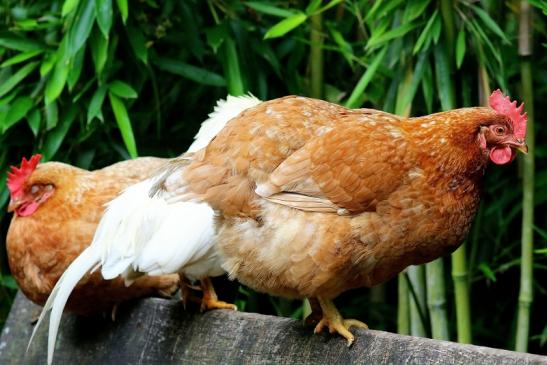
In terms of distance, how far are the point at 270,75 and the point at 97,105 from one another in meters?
0.73

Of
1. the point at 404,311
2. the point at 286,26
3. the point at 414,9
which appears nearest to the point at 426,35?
the point at 414,9

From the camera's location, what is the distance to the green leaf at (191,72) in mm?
3914

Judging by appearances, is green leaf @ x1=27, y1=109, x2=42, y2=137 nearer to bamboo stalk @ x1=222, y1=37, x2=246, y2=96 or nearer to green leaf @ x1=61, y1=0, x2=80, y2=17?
green leaf @ x1=61, y1=0, x2=80, y2=17

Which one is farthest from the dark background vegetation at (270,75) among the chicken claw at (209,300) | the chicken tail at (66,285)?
the chicken tail at (66,285)

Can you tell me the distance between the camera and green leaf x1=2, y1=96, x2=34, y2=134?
380cm

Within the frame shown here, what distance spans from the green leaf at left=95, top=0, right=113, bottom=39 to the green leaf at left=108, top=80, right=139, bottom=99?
0.27 m

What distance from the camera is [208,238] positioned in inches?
102

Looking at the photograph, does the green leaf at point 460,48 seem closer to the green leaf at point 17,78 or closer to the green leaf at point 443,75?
the green leaf at point 443,75

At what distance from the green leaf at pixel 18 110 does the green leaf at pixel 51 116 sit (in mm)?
65

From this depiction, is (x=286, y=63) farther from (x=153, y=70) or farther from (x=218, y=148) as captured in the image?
(x=218, y=148)

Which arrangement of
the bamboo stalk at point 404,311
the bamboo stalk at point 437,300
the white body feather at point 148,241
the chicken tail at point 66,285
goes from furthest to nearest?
the bamboo stalk at point 404,311
the bamboo stalk at point 437,300
the chicken tail at point 66,285
the white body feather at point 148,241

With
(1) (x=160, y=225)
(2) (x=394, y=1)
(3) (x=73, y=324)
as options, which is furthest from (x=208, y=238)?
(2) (x=394, y=1)

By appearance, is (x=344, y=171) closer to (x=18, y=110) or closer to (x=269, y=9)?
(x=269, y=9)

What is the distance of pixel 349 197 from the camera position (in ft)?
7.95
